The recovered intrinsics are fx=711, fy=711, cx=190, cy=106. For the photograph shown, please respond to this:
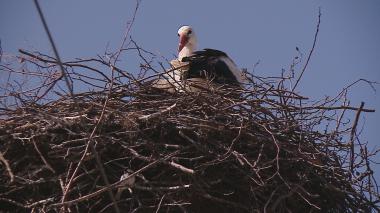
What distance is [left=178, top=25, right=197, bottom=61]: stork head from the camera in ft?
16.4

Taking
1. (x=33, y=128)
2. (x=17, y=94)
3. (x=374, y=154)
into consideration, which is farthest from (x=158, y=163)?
(x=374, y=154)

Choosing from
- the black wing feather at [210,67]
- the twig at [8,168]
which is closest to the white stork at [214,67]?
the black wing feather at [210,67]

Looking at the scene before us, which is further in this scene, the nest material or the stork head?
the stork head

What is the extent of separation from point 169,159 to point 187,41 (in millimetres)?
2294

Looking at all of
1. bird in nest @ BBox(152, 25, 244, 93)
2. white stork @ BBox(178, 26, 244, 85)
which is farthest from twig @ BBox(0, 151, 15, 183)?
white stork @ BBox(178, 26, 244, 85)

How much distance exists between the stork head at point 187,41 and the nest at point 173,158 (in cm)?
176

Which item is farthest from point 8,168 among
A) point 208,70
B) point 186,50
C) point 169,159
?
point 186,50

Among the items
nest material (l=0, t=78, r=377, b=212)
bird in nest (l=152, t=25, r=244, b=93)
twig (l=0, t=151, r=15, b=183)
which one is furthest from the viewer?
bird in nest (l=152, t=25, r=244, b=93)

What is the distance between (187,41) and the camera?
5055 mm

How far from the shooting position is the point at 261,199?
2973mm

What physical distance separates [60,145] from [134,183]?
1.10 ft

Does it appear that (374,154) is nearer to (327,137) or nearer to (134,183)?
(327,137)

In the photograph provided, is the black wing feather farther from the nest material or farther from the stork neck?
the stork neck

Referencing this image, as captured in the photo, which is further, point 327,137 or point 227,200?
point 327,137
